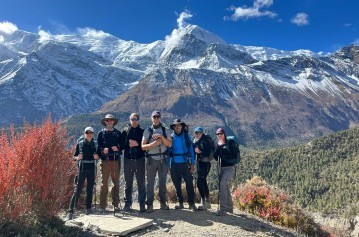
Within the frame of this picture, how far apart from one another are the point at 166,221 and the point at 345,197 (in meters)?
106

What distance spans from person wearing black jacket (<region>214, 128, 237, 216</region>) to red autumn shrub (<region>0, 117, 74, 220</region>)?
4799mm

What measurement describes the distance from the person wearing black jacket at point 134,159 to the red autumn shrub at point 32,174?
2843 millimetres

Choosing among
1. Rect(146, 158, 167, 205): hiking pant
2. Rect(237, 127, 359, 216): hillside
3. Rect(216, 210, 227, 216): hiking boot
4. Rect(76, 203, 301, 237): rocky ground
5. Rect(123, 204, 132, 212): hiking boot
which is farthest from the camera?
Rect(237, 127, 359, 216): hillside

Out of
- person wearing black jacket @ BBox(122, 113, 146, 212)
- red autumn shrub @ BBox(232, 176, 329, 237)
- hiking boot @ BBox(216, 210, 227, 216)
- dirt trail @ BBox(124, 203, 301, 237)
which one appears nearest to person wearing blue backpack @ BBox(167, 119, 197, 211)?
person wearing black jacket @ BBox(122, 113, 146, 212)

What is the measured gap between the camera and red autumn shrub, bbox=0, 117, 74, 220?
339 inches

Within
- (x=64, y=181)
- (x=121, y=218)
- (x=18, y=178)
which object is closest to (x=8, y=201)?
(x=18, y=178)

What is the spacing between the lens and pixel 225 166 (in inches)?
487

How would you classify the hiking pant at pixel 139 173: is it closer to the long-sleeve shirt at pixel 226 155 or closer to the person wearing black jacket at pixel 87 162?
the person wearing black jacket at pixel 87 162

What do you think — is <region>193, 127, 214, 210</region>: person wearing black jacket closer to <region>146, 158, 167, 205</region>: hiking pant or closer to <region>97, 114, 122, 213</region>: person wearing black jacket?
<region>146, 158, 167, 205</region>: hiking pant

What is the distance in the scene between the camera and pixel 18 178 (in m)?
8.82

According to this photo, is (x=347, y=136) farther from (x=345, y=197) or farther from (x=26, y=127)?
(x=26, y=127)

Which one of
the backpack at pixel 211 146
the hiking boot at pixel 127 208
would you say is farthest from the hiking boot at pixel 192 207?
the hiking boot at pixel 127 208

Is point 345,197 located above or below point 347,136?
below

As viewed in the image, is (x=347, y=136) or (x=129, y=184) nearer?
(x=129, y=184)
